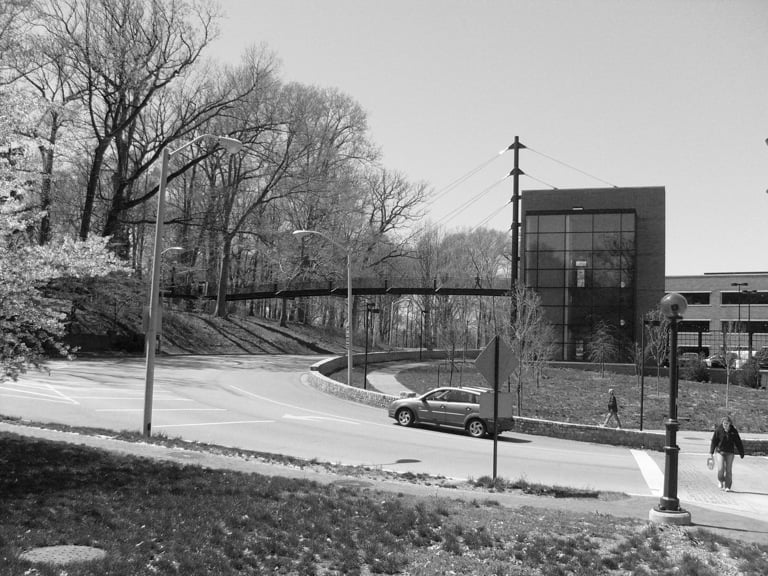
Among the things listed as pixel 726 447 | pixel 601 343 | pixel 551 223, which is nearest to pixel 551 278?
pixel 551 223

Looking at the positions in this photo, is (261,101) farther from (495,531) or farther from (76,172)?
(495,531)

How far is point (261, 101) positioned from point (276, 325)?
2208 centimetres

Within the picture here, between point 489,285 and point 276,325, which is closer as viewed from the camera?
point 276,325

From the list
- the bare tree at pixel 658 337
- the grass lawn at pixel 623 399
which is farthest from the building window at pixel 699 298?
the grass lawn at pixel 623 399

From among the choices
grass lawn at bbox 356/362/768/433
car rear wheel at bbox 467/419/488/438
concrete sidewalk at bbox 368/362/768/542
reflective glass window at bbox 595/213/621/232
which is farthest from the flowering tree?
reflective glass window at bbox 595/213/621/232

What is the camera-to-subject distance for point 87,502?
7.91 metres

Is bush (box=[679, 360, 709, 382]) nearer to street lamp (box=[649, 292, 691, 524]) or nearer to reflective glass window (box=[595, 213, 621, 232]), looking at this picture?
reflective glass window (box=[595, 213, 621, 232])

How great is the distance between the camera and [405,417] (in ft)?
72.2

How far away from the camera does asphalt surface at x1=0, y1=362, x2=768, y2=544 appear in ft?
33.3

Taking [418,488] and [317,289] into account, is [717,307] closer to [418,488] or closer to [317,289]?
[317,289]

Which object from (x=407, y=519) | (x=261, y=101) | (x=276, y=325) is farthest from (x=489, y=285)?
(x=407, y=519)

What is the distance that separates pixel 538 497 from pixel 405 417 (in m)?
10.5

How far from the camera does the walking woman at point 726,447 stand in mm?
14133

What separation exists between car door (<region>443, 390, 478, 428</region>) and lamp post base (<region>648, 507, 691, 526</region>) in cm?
1114
